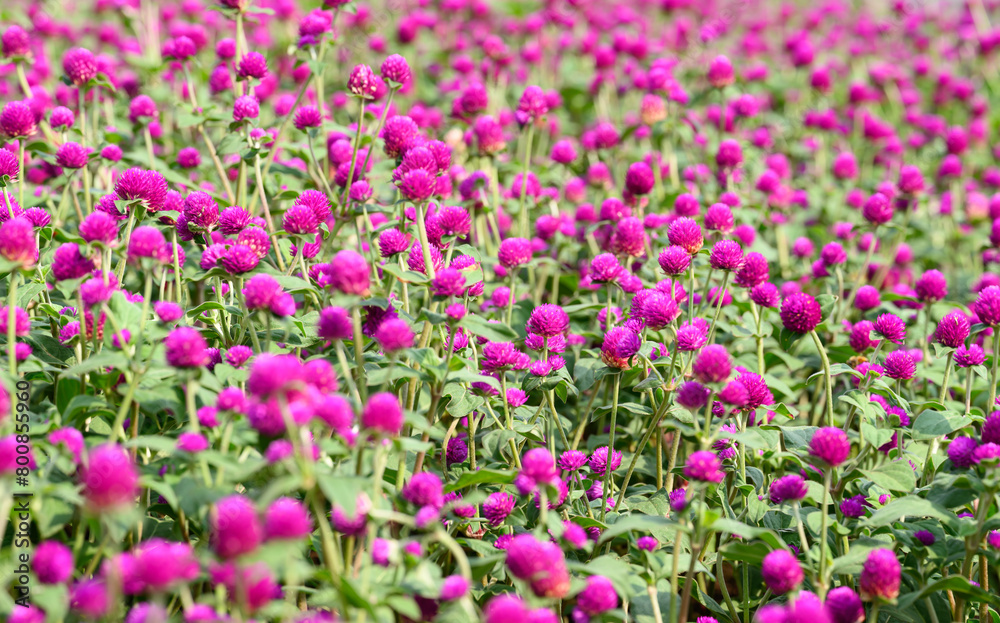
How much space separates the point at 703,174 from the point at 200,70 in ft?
10.6

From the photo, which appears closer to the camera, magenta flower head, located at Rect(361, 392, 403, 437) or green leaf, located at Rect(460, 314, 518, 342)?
magenta flower head, located at Rect(361, 392, 403, 437)

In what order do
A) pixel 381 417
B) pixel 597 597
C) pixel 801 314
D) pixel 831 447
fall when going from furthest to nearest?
pixel 801 314
pixel 831 447
pixel 597 597
pixel 381 417

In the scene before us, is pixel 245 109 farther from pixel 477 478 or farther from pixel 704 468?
pixel 704 468

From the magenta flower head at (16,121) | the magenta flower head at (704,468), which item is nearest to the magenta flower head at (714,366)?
the magenta flower head at (704,468)

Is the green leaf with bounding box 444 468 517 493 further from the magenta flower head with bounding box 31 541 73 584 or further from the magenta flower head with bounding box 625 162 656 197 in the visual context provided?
the magenta flower head with bounding box 625 162 656 197

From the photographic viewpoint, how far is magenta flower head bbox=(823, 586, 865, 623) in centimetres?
220

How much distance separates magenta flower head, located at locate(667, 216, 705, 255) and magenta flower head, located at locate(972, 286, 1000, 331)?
0.95 metres

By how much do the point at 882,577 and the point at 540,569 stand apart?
973 millimetres

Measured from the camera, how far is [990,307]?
2826mm

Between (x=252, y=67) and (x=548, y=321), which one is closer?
(x=548, y=321)

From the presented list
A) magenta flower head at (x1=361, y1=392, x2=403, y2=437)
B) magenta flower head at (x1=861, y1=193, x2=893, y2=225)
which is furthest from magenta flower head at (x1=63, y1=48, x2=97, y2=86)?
magenta flower head at (x1=861, y1=193, x2=893, y2=225)

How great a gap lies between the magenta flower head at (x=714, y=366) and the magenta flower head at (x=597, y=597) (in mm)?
603

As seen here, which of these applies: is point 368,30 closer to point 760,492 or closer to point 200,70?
point 200,70

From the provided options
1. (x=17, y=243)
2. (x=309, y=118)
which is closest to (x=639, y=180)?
(x=309, y=118)
